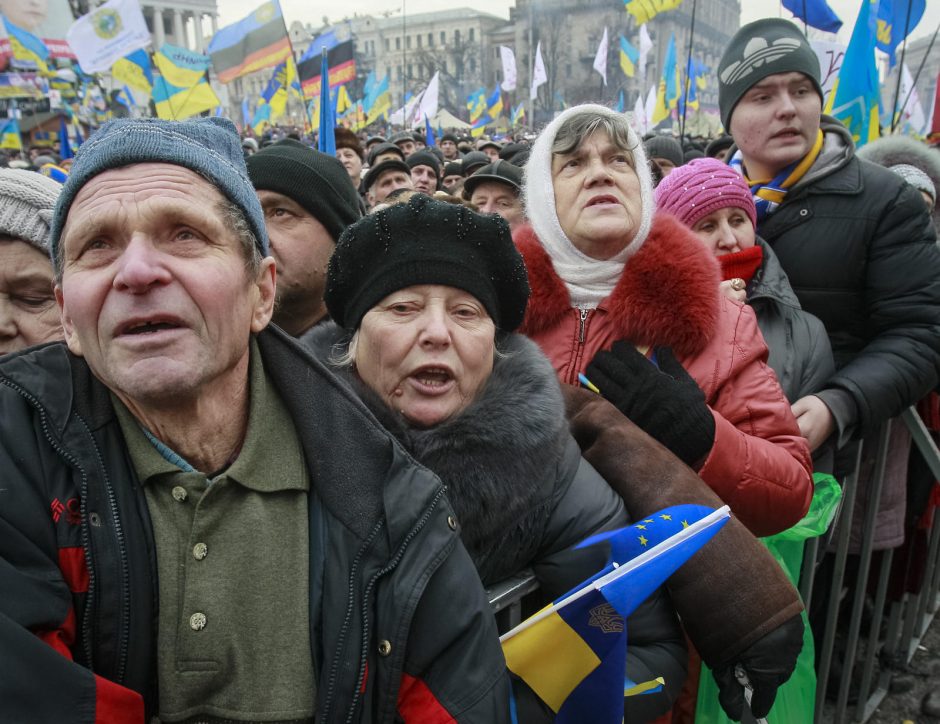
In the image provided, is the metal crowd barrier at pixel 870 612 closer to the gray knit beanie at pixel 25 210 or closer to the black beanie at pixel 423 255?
the black beanie at pixel 423 255

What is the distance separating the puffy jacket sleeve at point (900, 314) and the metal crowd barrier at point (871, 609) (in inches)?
12.1

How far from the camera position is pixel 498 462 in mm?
1516

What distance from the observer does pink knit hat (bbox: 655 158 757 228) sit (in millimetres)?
2576

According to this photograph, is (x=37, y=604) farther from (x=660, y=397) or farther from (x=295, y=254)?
(x=295, y=254)

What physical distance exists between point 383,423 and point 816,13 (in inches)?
303

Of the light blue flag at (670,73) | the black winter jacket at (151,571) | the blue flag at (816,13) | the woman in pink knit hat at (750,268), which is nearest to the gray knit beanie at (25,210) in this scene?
the black winter jacket at (151,571)

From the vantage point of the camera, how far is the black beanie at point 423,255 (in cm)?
168

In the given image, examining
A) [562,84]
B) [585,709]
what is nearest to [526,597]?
[585,709]

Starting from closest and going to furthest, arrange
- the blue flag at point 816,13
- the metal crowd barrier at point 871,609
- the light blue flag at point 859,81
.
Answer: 1. the metal crowd barrier at point 871,609
2. the light blue flag at point 859,81
3. the blue flag at point 816,13

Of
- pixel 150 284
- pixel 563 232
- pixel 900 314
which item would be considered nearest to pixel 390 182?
pixel 563 232

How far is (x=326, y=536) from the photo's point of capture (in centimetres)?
129

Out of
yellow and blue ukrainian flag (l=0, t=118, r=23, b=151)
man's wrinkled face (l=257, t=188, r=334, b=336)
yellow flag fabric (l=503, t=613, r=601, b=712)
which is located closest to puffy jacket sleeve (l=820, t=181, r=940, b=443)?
yellow flag fabric (l=503, t=613, r=601, b=712)

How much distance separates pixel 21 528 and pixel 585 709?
1073 millimetres

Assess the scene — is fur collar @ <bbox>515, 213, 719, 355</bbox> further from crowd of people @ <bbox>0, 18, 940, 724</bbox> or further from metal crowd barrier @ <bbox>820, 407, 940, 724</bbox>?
metal crowd barrier @ <bbox>820, 407, 940, 724</bbox>
